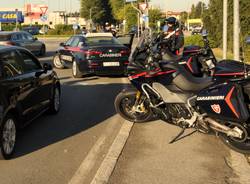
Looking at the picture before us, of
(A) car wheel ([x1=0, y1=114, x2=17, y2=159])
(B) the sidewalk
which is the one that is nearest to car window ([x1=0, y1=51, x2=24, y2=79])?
(A) car wheel ([x1=0, y1=114, x2=17, y2=159])

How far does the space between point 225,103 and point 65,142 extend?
2434mm

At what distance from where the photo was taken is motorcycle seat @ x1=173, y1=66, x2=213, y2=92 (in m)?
6.11

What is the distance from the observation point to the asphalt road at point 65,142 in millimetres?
5023

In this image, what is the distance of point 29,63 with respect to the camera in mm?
7254

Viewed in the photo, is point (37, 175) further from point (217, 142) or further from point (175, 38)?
point (175, 38)

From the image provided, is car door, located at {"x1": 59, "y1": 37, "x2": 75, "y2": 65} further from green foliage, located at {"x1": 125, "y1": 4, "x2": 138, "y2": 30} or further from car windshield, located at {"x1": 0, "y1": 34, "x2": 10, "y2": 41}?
green foliage, located at {"x1": 125, "y1": 4, "x2": 138, "y2": 30}

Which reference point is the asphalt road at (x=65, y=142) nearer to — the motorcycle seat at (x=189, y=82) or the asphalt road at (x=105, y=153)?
the asphalt road at (x=105, y=153)

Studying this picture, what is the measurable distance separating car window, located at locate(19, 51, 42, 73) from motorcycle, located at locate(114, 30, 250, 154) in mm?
1576

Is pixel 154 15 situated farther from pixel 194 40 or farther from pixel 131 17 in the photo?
pixel 194 40

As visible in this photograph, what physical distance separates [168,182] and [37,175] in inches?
60.0

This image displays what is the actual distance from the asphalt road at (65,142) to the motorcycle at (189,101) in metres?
0.70

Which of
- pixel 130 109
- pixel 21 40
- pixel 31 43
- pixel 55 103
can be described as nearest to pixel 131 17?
pixel 31 43

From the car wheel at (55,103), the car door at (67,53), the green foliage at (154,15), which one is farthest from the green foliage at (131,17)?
the car wheel at (55,103)

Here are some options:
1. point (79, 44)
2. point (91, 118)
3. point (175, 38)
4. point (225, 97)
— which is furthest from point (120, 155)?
point (79, 44)
